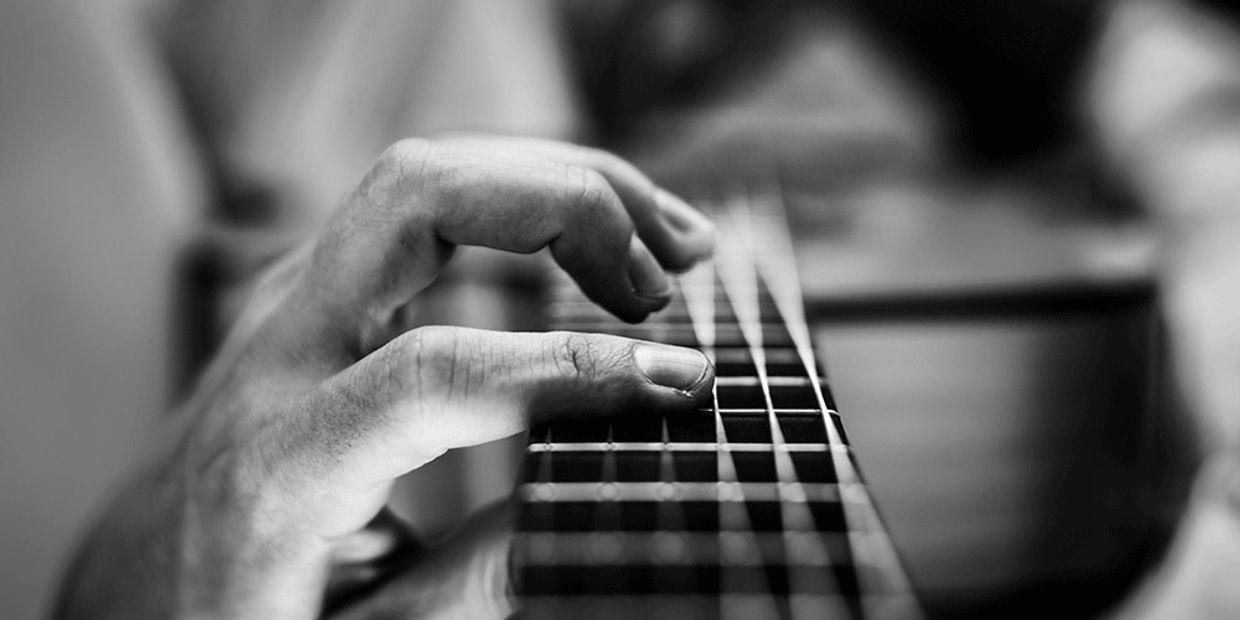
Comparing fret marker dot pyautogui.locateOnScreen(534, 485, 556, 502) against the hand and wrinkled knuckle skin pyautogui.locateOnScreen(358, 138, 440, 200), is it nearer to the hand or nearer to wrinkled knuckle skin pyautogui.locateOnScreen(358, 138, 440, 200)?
the hand

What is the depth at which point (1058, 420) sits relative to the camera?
3.25 ft

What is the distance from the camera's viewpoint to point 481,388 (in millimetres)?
463

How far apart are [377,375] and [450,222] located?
0.10 meters

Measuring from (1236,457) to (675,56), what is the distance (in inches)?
32.5

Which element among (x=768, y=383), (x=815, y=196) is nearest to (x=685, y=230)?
(x=768, y=383)

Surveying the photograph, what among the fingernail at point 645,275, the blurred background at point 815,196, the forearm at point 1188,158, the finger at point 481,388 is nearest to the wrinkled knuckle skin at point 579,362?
the finger at point 481,388

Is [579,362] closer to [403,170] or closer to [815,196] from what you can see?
[403,170]

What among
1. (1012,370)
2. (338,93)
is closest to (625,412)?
(1012,370)

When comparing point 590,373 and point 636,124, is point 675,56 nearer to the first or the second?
point 636,124

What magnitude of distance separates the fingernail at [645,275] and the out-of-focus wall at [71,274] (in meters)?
0.73

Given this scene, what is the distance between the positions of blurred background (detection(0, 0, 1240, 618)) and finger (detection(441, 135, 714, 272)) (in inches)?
13.4

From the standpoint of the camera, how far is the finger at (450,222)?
0.53 m

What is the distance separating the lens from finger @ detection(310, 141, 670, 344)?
20.7 inches

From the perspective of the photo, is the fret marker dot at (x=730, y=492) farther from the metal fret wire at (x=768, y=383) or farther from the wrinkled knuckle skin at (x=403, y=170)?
the wrinkled knuckle skin at (x=403, y=170)
